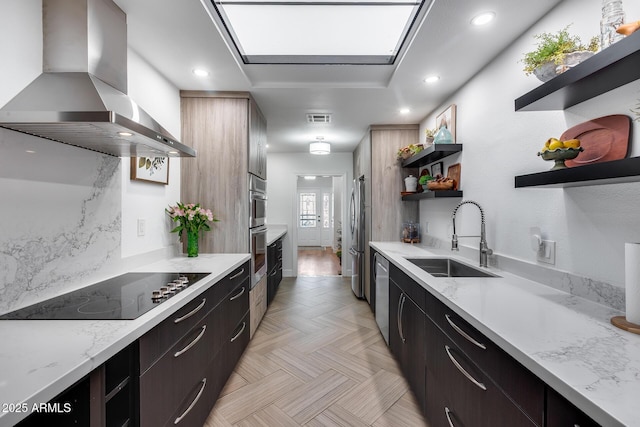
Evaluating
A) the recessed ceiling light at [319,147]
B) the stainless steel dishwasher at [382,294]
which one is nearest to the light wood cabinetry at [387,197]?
the stainless steel dishwasher at [382,294]

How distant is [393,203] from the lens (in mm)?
3541

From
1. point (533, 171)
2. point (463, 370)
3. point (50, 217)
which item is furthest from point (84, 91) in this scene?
point (533, 171)

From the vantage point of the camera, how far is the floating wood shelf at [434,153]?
2512 mm

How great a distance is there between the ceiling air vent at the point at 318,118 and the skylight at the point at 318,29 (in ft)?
3.72

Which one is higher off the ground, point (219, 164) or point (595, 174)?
point (219, 164)

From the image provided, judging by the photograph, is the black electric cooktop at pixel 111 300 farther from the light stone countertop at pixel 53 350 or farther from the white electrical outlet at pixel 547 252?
the white electrical outlet at pixel 547 252

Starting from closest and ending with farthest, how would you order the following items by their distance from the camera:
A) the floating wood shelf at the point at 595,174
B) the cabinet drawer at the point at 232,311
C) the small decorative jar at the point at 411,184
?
the floating wood shelf at the point at 595,174, the cabinet drawer at the point at 232,311, the small decorative jar at the point at 411,184

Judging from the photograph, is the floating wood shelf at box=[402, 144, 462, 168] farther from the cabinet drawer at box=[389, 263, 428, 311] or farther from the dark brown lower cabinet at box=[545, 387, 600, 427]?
the dark brown lower cabinet at box=[545, 387, 600, 427]

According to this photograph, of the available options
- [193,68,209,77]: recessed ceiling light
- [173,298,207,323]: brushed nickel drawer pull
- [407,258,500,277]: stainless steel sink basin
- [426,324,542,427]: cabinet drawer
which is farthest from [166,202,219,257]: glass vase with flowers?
[426,324,542,427]: cabinet drawer

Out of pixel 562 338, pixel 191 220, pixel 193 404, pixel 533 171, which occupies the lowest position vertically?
pixel 193 404

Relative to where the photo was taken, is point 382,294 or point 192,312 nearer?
point 192,312

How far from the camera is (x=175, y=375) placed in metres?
1.29

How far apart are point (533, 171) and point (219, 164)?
7.69 ft

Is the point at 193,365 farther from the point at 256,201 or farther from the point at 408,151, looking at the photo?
the point at 408,151
